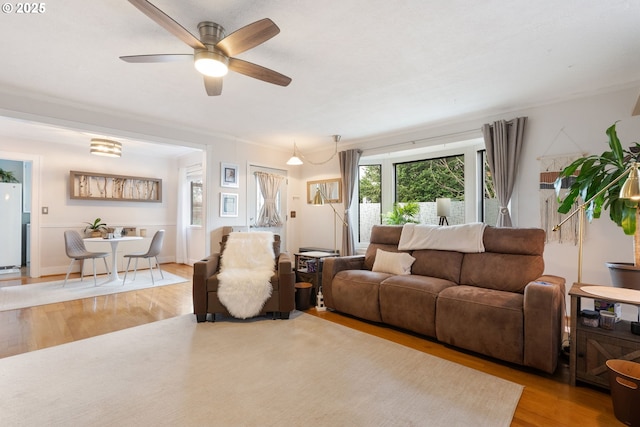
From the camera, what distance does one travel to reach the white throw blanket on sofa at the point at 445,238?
120 inches

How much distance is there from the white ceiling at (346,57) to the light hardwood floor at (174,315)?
7.54 feet

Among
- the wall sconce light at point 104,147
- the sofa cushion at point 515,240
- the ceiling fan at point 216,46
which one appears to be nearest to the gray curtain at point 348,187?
the sofa cushion at point 515,240

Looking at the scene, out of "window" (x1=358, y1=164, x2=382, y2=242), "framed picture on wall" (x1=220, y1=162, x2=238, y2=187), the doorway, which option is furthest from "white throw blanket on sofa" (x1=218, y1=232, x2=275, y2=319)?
the doorway

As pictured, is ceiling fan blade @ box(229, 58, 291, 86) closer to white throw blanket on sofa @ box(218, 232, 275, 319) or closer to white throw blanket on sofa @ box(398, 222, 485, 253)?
white throw blanket on sofa @ box(218, 232, 275, 319)

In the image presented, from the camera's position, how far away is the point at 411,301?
8.87ft

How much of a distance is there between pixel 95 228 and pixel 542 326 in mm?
6905

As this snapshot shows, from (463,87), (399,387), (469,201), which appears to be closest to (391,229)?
(469,201)

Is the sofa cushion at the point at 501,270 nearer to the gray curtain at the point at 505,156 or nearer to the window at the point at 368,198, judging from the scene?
the gray curtain at the point at 505,156

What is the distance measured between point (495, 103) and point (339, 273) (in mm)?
2715

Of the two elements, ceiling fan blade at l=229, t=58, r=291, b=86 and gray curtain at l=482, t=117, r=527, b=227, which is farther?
gray curtain at l=482, t=117, r=527, b=227

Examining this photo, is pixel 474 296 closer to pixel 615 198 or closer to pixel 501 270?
pixel 501 270

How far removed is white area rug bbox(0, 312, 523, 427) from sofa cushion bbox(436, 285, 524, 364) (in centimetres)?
26

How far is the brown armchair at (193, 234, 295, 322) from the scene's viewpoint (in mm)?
3021

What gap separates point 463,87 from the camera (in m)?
3.06
